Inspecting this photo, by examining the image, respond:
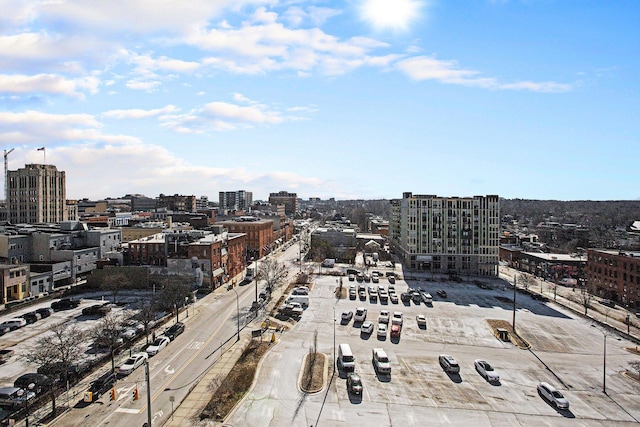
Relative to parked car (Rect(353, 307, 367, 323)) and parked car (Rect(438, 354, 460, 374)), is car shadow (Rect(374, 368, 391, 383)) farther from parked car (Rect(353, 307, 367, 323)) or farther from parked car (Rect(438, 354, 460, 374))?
parked car (Rect(353, 307, 367, 323))

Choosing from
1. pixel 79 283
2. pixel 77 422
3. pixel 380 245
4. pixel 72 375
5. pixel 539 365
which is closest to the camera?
pixel 77 422

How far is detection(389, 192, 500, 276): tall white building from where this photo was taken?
86.1 meters

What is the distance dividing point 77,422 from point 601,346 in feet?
167

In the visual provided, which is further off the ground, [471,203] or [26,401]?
[471,203]

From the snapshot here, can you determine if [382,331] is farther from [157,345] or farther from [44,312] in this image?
[44,312]

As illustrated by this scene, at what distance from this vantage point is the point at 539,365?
3803cm

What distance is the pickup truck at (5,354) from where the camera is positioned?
37.8 m

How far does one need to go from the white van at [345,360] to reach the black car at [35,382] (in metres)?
23.8

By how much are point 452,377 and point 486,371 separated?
3065 millimetres

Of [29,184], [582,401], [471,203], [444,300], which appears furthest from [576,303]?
[29,184]

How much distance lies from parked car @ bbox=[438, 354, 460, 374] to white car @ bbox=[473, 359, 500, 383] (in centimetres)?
196

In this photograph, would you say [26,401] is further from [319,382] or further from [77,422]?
[319,382]

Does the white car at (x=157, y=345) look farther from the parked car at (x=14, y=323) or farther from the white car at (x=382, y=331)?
the white car at (x=382, y=331)

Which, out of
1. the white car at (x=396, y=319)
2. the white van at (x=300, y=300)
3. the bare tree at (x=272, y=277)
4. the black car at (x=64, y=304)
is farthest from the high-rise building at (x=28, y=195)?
the white car at (x=396, y=319)
